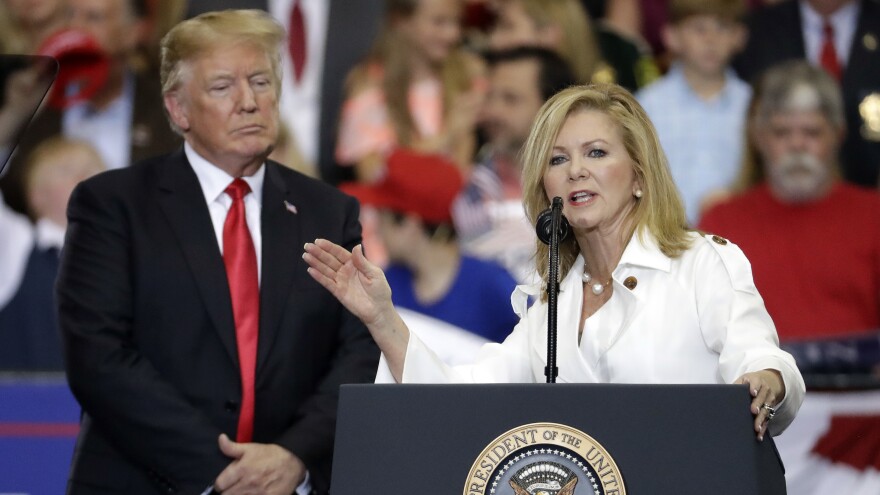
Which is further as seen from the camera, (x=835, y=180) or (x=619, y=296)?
(x=835, y=180)

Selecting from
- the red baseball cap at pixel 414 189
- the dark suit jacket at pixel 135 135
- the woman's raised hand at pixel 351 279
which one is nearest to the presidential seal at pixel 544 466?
the woman's raised hand at pixel 351 279

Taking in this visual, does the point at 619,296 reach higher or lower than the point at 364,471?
higher

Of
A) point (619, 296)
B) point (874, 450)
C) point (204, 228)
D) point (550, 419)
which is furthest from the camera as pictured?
point (874, 450)

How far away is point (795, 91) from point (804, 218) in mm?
575

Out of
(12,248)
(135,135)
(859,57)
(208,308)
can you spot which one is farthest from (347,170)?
(208,308)

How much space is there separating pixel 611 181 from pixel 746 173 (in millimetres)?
3067

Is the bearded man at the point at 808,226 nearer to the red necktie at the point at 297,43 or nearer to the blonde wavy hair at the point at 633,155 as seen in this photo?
the red necktie at the point at 297,43

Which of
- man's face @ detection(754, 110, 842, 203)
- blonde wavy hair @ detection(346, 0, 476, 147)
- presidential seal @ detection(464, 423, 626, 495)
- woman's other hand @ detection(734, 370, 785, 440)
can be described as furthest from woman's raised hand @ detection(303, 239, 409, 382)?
man's face @ detection(754, 110, 842, 203)

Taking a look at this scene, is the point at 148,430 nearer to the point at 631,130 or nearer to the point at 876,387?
the point at 631,130

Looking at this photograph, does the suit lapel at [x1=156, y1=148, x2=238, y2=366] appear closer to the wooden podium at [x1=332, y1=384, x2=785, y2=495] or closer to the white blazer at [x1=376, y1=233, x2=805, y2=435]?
the white blazer at [x1=376, y1=233, x2=805, y2=435]

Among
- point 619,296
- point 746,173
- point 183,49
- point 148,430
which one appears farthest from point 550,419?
point 746,173

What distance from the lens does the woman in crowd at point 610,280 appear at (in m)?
2.36

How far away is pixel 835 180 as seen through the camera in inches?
208

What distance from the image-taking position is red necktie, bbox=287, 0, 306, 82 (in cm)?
549
